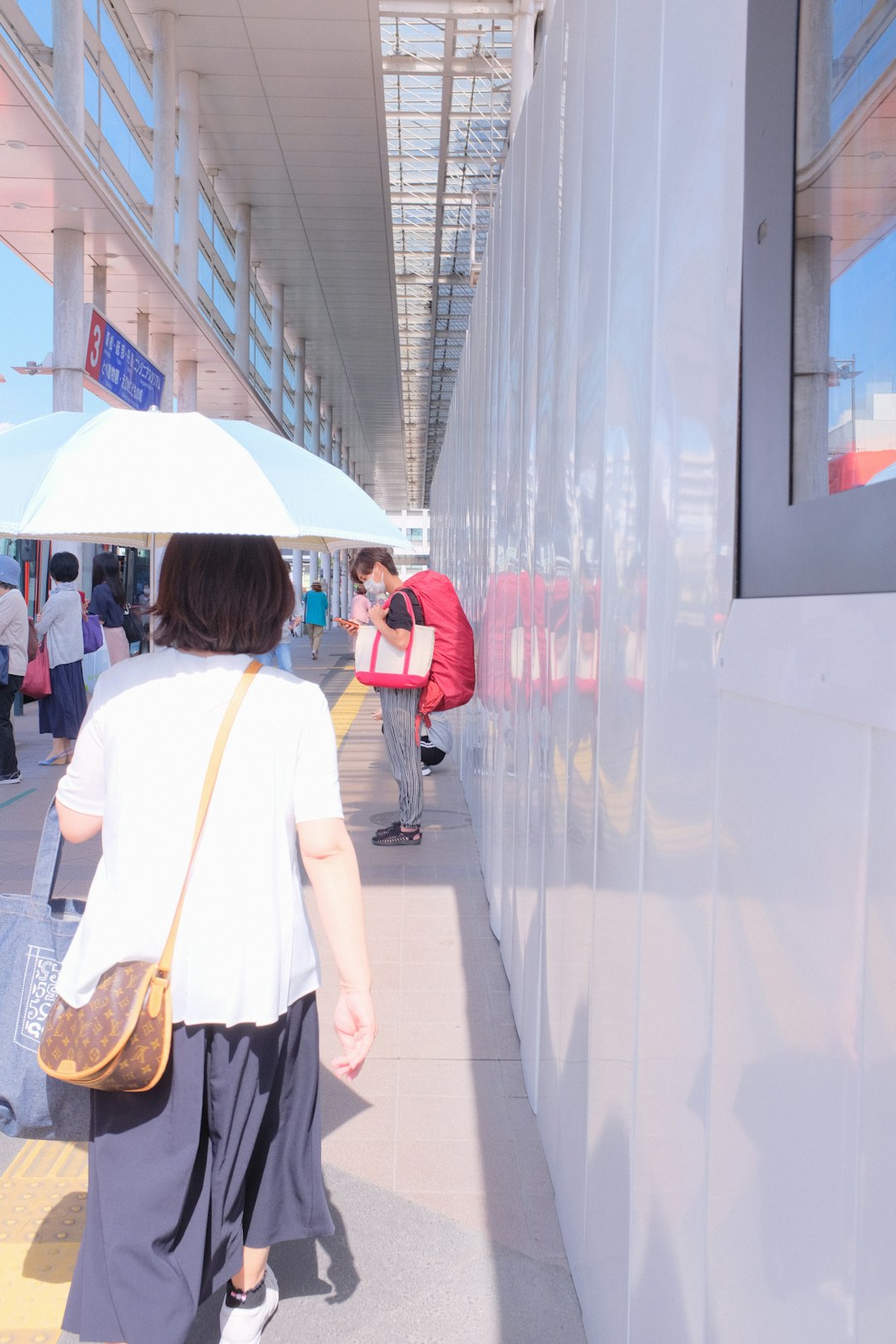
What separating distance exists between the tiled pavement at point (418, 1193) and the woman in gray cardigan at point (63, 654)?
5.01m

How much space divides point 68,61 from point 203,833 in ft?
37.3

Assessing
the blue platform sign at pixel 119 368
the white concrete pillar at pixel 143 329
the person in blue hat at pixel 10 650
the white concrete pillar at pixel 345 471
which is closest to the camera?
the person in blue hat at pixel 10 650

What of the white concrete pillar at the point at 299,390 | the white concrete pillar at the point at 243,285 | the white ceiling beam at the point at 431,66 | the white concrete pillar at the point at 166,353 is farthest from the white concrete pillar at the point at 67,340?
the white concrete pillar at the point at 299,390

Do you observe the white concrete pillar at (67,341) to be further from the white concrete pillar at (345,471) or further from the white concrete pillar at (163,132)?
the white concrete pillar at (345,471)

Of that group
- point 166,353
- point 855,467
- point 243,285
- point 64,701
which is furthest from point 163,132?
point 855,467

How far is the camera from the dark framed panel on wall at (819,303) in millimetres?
1057

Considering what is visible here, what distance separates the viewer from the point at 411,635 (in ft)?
21.2

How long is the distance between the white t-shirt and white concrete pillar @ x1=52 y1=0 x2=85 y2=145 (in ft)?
34.6

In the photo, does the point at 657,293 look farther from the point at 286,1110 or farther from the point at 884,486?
the point at 286,1110

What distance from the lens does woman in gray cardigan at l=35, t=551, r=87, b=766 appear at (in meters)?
9.33

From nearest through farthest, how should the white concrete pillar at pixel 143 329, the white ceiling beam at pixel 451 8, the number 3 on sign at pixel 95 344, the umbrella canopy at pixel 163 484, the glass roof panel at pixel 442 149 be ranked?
1. the umbrella canopy at pixel 163 484
2. the number 3 on sign at pixel 95 344
3. the white ceiling beam at pixel 451 8
4. the glass roof panel at pixel 442 149
5. the white concrete pillar at pixel 143 329

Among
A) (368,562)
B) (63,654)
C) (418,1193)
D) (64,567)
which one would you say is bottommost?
(418,1193)

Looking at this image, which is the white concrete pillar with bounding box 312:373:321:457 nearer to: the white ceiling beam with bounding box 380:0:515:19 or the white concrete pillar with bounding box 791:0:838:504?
the white ceiling beam with bounding box 380:0:515:19

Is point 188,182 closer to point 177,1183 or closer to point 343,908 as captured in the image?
point 343,908
